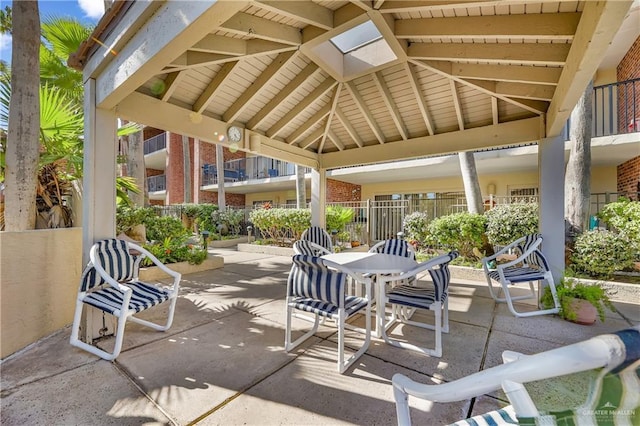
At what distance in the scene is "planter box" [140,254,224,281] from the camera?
573cm

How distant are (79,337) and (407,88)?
5.51 meters

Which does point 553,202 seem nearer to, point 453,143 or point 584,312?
point 584,312

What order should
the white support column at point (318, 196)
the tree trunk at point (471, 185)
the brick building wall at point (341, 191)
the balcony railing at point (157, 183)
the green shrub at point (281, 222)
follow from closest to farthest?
the white support column at point (318, 196) < the tree trunk at point (471, 185) < the green shrub at point (281, 222) < the brick building wall at point (341, 191) < the balcony railing at point (157, 183)

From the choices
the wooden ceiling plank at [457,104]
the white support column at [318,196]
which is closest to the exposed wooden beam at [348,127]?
the white support column at [318,196]

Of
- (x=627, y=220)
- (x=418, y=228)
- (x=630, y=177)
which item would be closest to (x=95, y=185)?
(x=418, y=228)

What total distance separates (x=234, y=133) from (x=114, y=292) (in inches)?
117

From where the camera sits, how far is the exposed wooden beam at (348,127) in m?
5.02

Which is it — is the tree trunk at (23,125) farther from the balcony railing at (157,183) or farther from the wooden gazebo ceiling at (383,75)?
the balcony railing at (157,183)

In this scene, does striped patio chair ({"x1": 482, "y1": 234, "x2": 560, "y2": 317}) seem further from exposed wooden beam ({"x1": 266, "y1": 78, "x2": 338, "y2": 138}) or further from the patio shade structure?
exposed wooden beam ({"x1": 266, "y1": 78, "x2": 338, "y2": 138})

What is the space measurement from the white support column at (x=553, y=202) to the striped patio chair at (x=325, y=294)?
3.24 metres

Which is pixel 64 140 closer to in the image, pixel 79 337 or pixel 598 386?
pixel 79 337

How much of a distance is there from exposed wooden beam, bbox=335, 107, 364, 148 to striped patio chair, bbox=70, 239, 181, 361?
3812 mm

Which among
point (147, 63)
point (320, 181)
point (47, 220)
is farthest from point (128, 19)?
point (320, 181)

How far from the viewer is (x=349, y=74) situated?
400 cm
